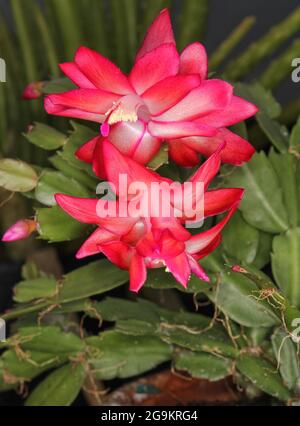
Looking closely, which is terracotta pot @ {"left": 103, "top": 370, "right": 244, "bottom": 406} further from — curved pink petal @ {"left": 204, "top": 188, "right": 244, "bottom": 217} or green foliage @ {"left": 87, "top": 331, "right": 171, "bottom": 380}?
curved pink petal @ {"left": 204, "top": 188, "right": 244, "bottom": 217}

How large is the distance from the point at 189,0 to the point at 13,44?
1.34 ft

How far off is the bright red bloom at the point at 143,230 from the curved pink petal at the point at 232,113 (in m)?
0.05

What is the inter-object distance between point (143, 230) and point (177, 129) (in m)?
0.11

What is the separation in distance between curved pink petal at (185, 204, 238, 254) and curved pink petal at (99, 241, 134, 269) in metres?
0.06

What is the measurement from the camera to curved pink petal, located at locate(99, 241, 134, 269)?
31.4 inches

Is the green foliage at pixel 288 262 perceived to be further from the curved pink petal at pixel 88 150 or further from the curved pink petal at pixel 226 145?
the curved pink petal at pixel 88 150

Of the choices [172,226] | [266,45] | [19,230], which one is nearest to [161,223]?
[172,226]

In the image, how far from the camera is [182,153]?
2.85 ft

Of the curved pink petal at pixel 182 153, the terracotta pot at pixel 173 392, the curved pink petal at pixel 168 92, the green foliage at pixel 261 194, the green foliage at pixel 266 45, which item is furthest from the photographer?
the green foliage at pixel 266 45

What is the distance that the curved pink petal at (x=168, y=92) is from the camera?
755 mm

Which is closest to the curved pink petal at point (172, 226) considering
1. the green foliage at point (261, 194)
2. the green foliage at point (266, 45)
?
the green foliage at point (261, 194)

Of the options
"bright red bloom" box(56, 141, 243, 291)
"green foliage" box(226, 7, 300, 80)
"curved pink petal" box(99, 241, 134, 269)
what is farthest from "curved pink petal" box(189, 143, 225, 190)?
"green foliage" box(226, 7, 300, 80)
